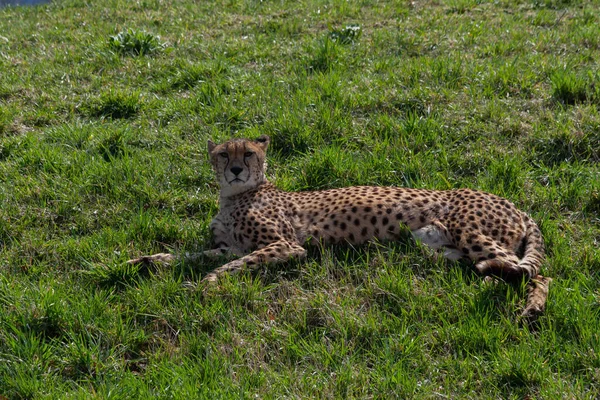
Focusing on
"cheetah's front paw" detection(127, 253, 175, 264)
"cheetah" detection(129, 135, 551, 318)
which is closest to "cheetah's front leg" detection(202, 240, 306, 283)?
"cheetah" detection(129, 135, 551, 318)

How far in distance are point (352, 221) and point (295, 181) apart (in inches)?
37.6

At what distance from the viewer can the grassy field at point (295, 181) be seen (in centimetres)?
353

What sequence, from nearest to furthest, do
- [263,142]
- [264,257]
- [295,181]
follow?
1. [264,257]
2. [263,142]
3. [295,181]

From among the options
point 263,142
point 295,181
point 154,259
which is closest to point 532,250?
point 295,181

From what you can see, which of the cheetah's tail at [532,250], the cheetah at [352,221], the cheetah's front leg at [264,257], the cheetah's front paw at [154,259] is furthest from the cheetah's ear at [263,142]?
the cheetah's tail at [532,250]

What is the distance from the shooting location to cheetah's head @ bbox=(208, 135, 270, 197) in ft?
16.0

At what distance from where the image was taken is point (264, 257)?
4.39m

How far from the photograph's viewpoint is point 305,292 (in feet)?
13.7

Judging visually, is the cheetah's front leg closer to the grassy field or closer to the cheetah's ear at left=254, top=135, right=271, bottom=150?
the grassy field

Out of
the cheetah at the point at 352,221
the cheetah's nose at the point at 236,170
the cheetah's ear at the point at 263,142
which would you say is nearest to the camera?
the cheetah at the point at 352,221

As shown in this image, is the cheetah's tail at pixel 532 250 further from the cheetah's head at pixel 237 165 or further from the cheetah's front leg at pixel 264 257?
the cheetah's head at pixel 237 165

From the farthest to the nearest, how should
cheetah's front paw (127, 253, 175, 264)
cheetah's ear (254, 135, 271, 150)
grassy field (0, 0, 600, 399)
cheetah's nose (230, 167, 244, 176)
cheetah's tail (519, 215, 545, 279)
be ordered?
cheetah's ear (254, 135, 271, 150) < cheetah's nose (230, 167, 244, 176) < cheetah's front paw (127, 253, 175, 264) < cheetah's tail (519, 215, 545, 279) < grassy field (0, 0, 600, 399)

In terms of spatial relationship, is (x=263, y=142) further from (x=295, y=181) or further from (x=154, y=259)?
(x=154, y=259)

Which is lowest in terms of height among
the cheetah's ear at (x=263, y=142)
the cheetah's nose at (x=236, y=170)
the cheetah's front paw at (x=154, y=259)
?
the cheetah's front paw at (x=154, y=259)
